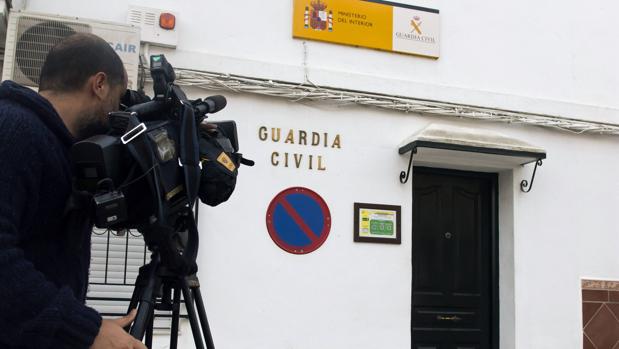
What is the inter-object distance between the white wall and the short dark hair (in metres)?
2.56

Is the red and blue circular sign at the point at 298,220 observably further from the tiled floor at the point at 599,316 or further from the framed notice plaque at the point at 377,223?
the tiled floor at the point at 599,316

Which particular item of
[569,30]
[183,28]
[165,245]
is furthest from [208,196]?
[569,30]

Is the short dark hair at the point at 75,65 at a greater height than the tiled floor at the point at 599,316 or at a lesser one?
greater

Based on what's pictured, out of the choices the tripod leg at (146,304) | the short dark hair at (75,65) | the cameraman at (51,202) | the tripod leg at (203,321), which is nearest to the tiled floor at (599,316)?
the tripod leg at (203,321)

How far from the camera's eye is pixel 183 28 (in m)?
4.39

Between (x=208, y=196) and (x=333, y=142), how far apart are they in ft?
9.15

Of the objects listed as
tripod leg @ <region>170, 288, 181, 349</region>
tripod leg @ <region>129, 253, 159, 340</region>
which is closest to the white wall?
tripod leg @ <region>170, 288, 181, 349</region>

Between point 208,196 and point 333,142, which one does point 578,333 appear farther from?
point 208,196

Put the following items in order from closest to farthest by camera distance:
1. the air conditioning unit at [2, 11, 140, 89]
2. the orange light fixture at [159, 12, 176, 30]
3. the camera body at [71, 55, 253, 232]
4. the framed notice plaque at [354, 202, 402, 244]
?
the camera body at [71, 55, 253, 232] < the air conditioning unit at [2, 11, 140, 89] < the orange light fixture at [159, 12, 176, 30] < the framed notice plaque at [354, 202, 402, 244]

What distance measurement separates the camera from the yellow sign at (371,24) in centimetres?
469

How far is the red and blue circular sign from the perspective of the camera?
4422 millimetres

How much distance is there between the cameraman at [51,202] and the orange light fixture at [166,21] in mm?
2592

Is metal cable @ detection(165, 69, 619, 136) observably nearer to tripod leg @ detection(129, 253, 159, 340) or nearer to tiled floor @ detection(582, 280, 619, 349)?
tiled floor @ detection(582, 280, 619, 349)

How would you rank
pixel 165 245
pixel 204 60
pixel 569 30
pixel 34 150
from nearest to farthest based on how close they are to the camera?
pixel 34 150, pixel 165 245, pixel 204 60, pixel 569 30
